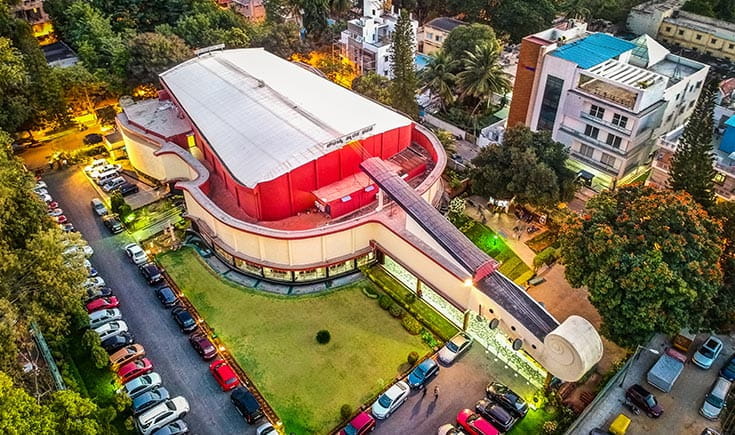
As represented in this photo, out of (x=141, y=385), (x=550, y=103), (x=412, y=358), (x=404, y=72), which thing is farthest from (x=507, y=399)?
(x=404, y=72)

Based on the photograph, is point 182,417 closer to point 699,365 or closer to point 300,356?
point 300,356

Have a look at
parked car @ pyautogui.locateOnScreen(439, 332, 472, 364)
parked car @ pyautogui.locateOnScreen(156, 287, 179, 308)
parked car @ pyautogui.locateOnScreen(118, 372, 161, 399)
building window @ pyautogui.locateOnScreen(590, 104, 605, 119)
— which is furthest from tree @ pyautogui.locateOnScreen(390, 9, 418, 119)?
parked car @ pyautogui.locateOnScreen(118, 372, 161, 399)

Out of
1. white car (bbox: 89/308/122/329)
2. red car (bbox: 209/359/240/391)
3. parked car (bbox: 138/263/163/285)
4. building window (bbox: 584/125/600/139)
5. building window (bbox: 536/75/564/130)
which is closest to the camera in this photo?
red car (bbox: 209/359/240/391)

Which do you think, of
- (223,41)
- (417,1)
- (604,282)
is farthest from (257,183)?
(417,1)

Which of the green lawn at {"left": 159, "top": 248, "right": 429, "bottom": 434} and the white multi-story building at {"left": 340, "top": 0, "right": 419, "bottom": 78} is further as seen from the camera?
the white multi-story building at {"left": 340, "top": 0, "right": 419, "bottom": 78}

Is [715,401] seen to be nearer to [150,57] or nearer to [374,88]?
[374,88]

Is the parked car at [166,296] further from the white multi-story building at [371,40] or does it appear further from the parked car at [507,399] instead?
the white multi-story building at [371,40]

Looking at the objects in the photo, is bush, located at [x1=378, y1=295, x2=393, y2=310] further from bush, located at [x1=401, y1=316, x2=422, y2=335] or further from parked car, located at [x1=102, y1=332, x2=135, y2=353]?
parked car, located at [x1=102, y1=332, x2=135, y2=353]

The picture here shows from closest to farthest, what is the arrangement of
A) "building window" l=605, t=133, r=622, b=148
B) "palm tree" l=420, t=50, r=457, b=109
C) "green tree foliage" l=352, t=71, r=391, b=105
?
1. "building window" l=605, t=133, r=622, b=148
2. "green tree foliage" l=352, t=71, r=391, b=105
3. "palm tree" l=420, t=50, r=457, b=109
